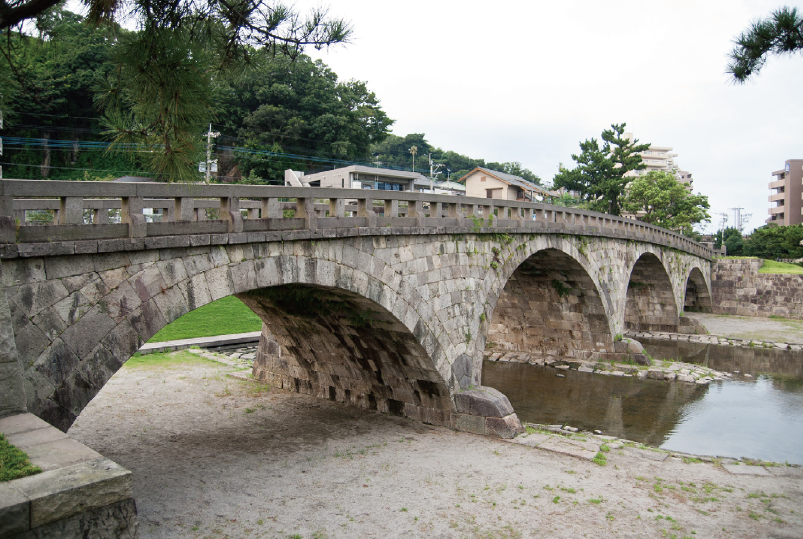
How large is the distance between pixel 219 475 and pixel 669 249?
91.2 feet

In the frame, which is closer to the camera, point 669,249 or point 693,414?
point 693,414

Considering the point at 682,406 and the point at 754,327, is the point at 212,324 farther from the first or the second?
the point at 754,327

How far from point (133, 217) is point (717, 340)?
90.7ft

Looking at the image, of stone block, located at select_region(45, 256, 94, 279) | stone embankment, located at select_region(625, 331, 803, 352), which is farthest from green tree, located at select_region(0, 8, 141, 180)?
stone embankment, located at select_region(625, 331, 803, 352)

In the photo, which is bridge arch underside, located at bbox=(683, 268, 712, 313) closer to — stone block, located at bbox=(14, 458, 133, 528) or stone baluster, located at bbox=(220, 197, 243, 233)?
stone baluster, located at bbox=(220, 197, 243, 233)

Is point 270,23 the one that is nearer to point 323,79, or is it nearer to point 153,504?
point 153,504

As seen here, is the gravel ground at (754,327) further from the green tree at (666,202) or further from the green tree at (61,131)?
the green tree at (61,131)

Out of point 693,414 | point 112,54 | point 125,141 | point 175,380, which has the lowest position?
point 693,414

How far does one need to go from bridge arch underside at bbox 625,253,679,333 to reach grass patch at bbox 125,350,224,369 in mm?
22249

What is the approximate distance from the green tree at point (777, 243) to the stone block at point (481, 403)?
4253 cm

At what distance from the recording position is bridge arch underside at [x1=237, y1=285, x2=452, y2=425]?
36.1 feet

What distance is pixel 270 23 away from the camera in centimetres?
697

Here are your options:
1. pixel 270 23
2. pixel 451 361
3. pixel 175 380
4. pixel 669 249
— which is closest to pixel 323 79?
pixel 669 249

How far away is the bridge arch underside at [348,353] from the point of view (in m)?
11.0
